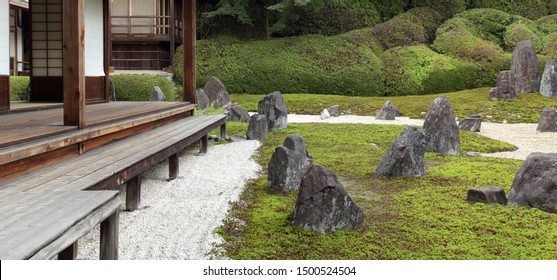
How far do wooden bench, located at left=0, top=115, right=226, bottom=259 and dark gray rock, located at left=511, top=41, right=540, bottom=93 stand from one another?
54.5ft

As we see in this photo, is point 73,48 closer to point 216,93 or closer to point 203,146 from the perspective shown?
point 203,146

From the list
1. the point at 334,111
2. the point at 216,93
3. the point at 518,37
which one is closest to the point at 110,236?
the point at 334,111

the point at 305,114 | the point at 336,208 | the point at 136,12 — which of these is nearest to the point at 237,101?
the point at 305,114

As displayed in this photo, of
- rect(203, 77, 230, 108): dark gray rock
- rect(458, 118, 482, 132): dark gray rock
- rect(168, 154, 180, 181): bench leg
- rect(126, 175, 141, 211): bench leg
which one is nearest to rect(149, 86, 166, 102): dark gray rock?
rect(203, 77, 230, 108): dark gray rock

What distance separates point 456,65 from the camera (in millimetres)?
24469

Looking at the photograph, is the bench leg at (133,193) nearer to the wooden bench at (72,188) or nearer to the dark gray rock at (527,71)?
the wooden bench at (72,188)

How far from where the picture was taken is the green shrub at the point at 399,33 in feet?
88.3

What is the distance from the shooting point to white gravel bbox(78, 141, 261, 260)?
18.0ft

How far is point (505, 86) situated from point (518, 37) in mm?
7075

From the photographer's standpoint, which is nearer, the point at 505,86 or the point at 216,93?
the point at 505,86

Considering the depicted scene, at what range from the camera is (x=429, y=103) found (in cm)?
2075

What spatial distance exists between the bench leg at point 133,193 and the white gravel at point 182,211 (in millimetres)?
101

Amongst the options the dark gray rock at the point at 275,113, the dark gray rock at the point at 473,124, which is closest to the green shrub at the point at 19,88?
the dark gray rock at the point at 275,113

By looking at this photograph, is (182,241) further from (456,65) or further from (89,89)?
(456,65)
